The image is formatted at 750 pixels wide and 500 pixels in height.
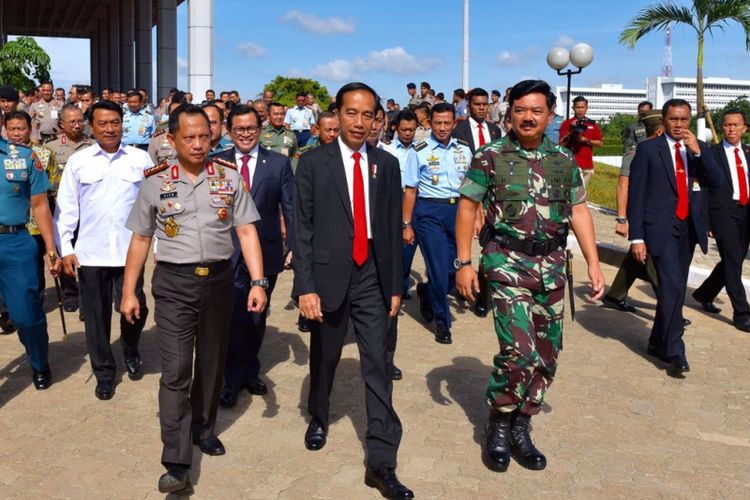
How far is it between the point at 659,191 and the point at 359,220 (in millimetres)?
3087

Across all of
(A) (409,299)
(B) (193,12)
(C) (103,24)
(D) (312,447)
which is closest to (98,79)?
(C) (103,24)

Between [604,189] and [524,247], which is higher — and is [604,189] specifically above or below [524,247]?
above

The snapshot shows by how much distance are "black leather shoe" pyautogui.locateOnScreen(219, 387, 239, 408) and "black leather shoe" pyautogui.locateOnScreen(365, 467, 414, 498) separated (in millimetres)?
1503

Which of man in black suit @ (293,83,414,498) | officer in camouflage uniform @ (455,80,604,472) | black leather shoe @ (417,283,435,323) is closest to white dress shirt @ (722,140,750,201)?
black leather shoe @ (417,283,435,323)

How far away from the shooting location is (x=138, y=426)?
16.4 ft

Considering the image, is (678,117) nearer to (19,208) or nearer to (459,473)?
(459,473)

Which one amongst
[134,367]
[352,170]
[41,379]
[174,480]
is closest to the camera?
[174,480]

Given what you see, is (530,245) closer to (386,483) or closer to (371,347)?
(371,347)

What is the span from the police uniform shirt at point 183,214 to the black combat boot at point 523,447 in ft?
6.23

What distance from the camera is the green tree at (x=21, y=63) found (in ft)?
69.4

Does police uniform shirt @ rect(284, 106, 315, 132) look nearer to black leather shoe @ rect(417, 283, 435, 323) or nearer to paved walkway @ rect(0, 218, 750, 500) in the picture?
black leather shoe @ rect(417, 283, 435, 323)

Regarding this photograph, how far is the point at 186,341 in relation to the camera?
Result: 4129mm

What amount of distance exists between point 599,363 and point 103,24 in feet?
163

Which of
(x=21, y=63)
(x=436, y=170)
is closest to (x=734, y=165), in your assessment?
(x=436, y=170)
